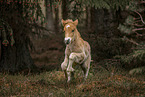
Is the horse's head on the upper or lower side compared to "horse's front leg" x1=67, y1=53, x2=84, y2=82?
upper

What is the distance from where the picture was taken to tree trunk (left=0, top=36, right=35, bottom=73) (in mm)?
9966

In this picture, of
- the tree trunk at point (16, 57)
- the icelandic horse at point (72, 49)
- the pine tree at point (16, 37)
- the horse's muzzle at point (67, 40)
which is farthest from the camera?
the tree trunk at point (16, 57)

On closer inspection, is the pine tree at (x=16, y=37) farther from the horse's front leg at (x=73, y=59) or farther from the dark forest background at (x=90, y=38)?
the horse's front leg at (x=73, y=59)

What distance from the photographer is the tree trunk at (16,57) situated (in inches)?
392

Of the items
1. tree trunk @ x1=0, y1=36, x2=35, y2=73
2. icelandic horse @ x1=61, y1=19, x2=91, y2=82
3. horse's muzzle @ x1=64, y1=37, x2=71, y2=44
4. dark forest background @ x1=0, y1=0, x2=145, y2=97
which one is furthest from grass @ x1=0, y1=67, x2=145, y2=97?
tree trunk @ x1=0, y1=36, x2=35, y2=73

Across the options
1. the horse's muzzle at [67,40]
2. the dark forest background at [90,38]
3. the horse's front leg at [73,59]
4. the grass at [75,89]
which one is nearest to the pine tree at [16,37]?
the dark forest background at [90,38]

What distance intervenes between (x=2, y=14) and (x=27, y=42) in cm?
219

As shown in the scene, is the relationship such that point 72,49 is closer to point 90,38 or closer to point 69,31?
point 69,31

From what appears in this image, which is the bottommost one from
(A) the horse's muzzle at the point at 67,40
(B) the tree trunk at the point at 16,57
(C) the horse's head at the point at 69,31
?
(B) the tree trunk at the point at 16,57

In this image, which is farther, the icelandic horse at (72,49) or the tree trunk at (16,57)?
the tree trunk at (16,57)

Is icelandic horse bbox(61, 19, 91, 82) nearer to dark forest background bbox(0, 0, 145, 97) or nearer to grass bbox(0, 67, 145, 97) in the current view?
grass bbox(0, 67, 145, 97)

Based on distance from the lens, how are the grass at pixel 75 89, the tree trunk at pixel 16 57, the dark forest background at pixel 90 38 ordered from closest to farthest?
1. the grass at pixel 75 89
2. the dark forest background at pixel 90 38
3. the tree trunk at pixel 16 57

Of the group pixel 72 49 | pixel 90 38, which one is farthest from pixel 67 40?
pixel 90 38

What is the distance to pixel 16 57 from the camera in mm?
10141
